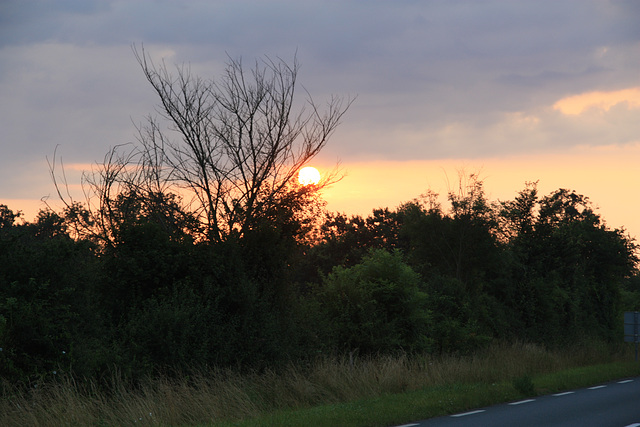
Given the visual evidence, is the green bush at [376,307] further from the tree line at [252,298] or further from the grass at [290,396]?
the grass at [290,396]

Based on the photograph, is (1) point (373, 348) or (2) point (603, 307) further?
(2) point (603, 307)

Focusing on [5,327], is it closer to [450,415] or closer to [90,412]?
[90,412]

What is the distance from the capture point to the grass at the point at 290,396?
1214 cm

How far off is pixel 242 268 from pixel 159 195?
6.32 metres

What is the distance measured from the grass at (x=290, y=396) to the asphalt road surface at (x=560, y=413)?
2.18ft

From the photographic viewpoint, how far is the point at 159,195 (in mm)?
24281

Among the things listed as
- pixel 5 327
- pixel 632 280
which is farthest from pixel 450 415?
pixel 632 280

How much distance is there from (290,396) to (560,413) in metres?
5.71

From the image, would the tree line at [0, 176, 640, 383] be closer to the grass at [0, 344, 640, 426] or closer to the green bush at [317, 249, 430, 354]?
the green bush at [317, 249, 430, 354]

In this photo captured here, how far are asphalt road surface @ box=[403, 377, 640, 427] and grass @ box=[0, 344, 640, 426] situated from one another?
666 millimetres

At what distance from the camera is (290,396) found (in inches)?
613

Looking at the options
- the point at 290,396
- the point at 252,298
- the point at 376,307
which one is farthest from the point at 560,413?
the point at 376,307

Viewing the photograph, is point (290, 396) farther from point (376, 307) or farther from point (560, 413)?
point (376, 307)

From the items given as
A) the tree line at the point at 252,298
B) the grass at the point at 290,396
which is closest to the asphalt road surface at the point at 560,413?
the grass at the point at 290,396
